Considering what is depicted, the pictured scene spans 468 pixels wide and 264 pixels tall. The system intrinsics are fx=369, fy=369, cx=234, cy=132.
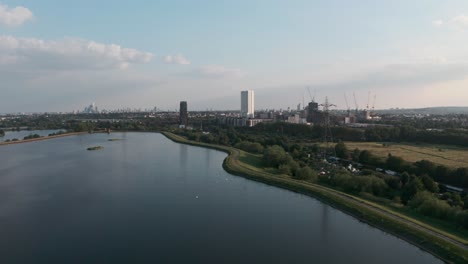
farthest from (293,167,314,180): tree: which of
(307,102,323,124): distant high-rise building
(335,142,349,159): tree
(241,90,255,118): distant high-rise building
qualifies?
(241,90,255,118): distant high-rise building

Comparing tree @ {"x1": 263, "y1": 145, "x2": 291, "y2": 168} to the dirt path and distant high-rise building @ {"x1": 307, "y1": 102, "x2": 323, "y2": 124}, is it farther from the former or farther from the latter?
distant high-rise building @ {"x1": 307, "y1": 102, "x2": 323, "y2": 124}

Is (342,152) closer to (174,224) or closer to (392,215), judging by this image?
(392,215)

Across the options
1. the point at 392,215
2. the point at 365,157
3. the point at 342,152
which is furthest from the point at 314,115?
the point at 392,215

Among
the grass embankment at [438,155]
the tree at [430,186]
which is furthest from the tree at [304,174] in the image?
the grass embankment at [438,155]

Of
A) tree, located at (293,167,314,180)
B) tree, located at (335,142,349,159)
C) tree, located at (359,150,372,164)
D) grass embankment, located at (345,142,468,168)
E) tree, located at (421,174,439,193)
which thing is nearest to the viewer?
tree, located at (421,174,439,193)

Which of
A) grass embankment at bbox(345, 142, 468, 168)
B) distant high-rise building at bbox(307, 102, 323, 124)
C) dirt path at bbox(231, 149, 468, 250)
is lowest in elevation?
dirt path at bbox(231, 149, 468, 250)

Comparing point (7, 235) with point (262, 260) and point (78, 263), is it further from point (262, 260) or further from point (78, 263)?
point (262, 260)

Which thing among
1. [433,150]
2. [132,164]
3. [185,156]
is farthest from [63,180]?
[433,150]

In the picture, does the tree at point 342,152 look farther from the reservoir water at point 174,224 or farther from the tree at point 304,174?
the reservoir water at point 174,224
